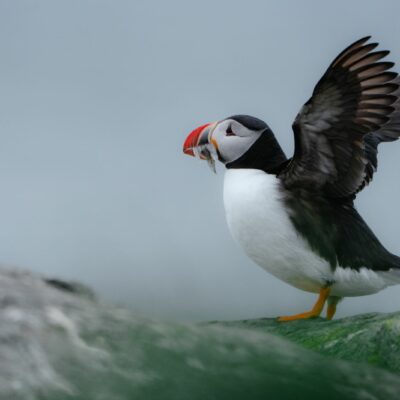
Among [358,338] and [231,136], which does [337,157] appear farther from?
[358,338]

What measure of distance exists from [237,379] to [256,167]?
2.09 m

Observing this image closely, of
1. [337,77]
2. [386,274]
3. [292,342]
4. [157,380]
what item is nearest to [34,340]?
[157,380]

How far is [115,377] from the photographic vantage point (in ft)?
12.1

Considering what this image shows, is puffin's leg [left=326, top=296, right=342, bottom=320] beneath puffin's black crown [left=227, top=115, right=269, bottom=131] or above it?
beneath

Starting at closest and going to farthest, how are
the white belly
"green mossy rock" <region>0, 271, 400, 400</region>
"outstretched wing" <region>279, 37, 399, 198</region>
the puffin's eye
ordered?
"green mossy rock" <region>0, 271, 400, 400</region> → "outstretched wing" <region>279, 37, 399, 198</region> → the white belly → the puffin's eye

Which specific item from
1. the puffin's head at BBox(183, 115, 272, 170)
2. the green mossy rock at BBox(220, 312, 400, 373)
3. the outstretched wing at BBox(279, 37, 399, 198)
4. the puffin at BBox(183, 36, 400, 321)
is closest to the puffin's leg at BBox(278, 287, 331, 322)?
the puffin at BBox(183, 36, 400, 321)

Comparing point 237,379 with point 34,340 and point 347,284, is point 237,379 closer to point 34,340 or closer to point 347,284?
point 34,340

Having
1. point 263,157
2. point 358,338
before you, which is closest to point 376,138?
point 263,157

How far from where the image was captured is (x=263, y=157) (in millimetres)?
5750

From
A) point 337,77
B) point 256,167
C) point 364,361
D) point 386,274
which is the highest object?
point 337,77

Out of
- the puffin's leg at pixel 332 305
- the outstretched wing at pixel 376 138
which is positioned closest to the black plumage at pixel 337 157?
the outstretched wing at pixel 376 138

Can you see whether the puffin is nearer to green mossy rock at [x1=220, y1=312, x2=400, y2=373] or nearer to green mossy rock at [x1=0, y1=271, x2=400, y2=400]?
green mossy rock at [x1=220, y1=312, x2=400, y2=373]

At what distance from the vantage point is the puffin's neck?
Result: 18.8 ft

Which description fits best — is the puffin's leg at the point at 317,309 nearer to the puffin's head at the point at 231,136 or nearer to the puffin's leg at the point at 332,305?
the puffin's leg at the point at 332,305
